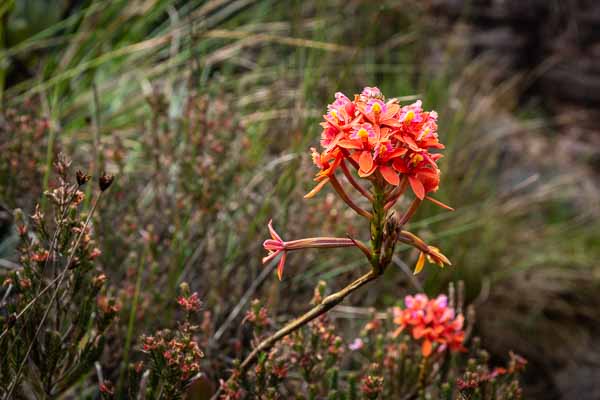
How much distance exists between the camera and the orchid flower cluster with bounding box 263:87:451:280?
39.9 inches

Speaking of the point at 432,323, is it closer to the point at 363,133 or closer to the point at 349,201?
the point at 349,201

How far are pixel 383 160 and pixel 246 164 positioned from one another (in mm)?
1394

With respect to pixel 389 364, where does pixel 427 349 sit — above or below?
above

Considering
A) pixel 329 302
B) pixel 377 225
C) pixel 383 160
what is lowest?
pixel 329 302

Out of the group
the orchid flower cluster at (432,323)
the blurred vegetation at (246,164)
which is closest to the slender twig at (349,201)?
the orchid flower cluster at (432,323)

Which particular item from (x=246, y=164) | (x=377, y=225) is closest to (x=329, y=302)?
(x=377, y=225)

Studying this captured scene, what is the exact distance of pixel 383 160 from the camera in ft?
3.36

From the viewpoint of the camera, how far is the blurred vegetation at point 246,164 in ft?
6.51

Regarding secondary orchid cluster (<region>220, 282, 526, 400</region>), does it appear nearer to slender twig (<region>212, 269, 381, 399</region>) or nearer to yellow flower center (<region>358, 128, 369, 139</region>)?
slender twig (<region>212, 269, 381, 399</region>)

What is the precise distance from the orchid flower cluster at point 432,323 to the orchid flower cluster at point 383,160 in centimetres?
43

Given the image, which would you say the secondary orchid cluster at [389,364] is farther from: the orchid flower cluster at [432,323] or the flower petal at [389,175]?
the flower petal at [389,175]

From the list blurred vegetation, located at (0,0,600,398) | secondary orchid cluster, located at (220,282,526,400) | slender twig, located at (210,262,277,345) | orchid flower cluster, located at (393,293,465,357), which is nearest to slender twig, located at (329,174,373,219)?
secondary orchid cluster, located at (220,282,526,400)

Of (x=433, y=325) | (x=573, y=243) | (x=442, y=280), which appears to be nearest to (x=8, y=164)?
(x=433, y=325)

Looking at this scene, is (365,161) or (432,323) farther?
(432,323)
